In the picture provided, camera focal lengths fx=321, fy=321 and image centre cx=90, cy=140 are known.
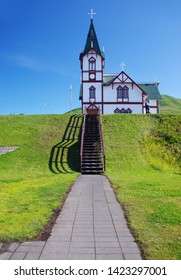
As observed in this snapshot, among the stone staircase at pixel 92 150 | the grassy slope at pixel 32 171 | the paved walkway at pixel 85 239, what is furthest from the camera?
the stone staircase at pixel 92 150

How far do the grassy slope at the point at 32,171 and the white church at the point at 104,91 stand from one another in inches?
616

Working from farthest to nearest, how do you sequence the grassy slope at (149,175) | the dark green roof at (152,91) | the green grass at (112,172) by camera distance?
the dark green roof at (152,91), the green grass at (112,172), the grassy slope at (149,175)

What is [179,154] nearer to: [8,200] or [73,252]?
[8,200]

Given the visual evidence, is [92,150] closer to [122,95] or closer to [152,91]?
[122,95]

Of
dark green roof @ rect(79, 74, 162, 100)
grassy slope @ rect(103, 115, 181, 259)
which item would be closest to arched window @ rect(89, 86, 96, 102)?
dark green roof @ rect(79, 74, 162, 100)

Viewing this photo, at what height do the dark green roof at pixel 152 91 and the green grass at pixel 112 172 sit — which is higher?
the dark green roof at pixel 152 91

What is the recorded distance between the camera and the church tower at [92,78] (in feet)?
155

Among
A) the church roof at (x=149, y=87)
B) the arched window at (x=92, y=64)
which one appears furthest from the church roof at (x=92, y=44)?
the church roof at (x=149, y=87)

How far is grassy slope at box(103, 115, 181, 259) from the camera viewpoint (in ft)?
22.3

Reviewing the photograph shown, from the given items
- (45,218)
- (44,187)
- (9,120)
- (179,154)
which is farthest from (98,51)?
(45,218)

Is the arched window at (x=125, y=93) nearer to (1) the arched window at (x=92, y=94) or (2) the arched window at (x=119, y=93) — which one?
(2) the arched window at (x=119, y=93)

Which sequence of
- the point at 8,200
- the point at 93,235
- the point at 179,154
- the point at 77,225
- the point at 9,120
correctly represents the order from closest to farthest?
1. the point at 93,235
2. the point at 77,225
3. the point at 8,200
4. the point at 179,154
5. the point at 9,120

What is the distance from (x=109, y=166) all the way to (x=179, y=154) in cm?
632
